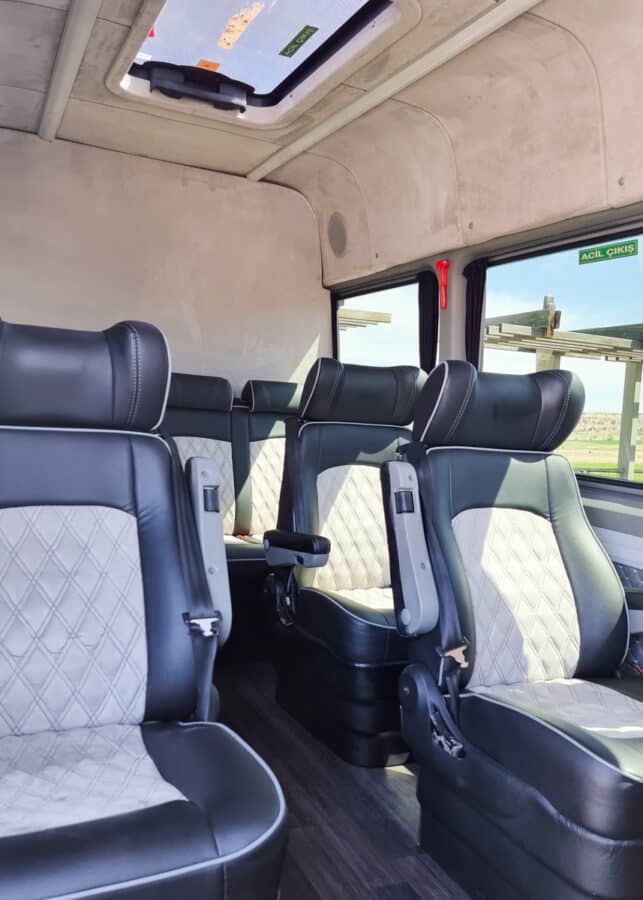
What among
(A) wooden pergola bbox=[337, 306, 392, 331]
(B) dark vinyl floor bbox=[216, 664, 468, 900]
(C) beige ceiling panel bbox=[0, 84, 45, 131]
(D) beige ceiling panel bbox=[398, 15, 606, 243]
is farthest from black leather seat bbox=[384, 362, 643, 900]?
(C) beige ceiling panel bbox=[0, 84, 45, 131]

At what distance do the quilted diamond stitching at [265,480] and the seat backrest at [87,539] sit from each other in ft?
7.60

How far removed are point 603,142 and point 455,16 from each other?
0.69 m

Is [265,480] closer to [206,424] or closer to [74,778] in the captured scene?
[206,424]

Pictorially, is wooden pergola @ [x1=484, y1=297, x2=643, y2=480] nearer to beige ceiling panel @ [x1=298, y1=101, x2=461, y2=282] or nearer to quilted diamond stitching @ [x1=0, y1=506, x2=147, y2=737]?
beige ceiling panel @ [x1=298, y1=101, x2=461, y2=282]

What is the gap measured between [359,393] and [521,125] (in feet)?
4.11

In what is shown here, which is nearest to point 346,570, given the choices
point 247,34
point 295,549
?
point 295,549

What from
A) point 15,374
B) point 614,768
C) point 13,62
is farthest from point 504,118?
point 614,768

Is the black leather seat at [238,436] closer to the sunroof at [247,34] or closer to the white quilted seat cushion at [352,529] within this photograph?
the white quilted seat cushion at [352,529]

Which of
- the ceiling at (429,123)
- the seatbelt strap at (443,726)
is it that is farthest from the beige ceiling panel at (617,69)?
the seatbelt strap at (443,726)

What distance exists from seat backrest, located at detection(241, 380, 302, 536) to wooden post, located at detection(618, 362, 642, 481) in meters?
1.83

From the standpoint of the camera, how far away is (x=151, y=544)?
70.4 inches

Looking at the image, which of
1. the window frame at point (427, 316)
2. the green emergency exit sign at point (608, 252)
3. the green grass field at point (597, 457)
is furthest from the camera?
the window frame at point (427, 316)

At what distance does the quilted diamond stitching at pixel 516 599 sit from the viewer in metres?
2.07

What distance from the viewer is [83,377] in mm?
1741
